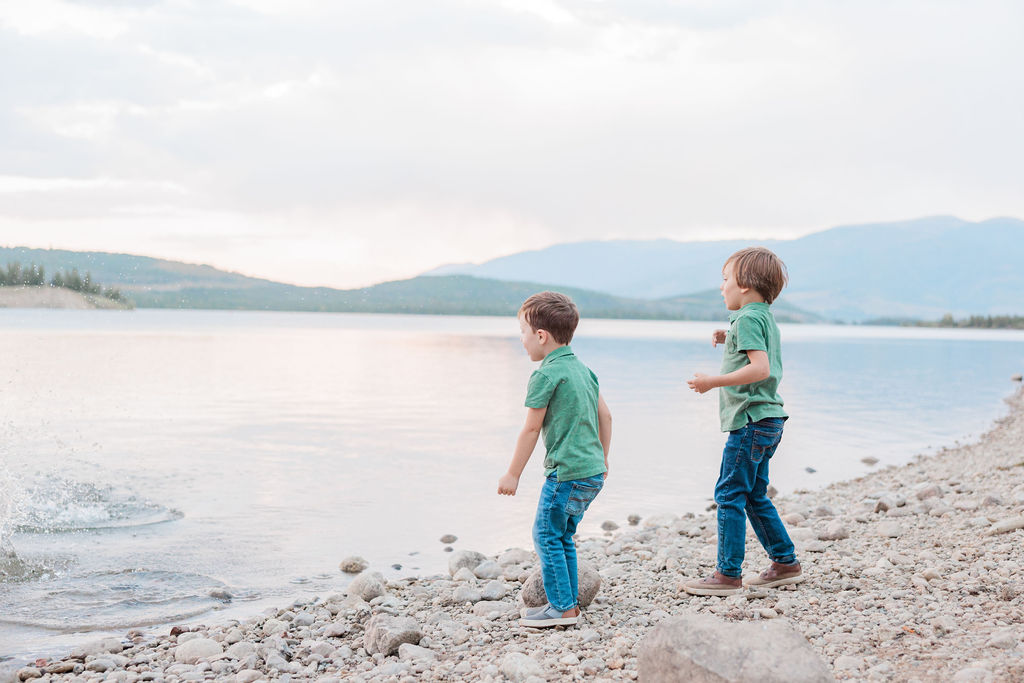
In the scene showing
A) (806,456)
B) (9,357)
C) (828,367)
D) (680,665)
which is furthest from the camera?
(828,367)

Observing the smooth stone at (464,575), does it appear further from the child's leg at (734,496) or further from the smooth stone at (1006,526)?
the smooth stone at (1006,526)

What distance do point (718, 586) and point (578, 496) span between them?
1.40 m

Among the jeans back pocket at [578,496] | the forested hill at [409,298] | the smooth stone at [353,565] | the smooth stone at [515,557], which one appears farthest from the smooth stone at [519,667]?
the forested hill at [409,298]

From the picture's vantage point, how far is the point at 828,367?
44.8 metres

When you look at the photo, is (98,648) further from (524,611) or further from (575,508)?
(575,508)

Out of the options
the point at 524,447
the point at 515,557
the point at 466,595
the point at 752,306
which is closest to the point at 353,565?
the point at 515,557

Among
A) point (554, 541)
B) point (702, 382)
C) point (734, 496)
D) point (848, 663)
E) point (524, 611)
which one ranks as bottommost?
point (524, 611)

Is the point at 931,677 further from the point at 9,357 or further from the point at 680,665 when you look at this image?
the point at 9,357

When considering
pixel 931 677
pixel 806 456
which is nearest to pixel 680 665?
pixel 931 677

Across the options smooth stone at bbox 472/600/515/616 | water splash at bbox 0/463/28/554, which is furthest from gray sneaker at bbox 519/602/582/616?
water splash at bbox 0/463/28/554

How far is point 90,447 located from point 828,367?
37.9 metres

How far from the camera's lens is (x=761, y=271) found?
5.47 meters

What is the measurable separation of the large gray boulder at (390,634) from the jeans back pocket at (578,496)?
4.25 feet

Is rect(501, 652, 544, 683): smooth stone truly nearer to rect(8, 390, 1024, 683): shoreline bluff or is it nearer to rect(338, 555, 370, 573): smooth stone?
rect(8, 390, 1024, 683): shoreline bluff
